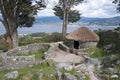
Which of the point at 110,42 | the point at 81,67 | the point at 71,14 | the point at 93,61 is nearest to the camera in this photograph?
the point at 81,67

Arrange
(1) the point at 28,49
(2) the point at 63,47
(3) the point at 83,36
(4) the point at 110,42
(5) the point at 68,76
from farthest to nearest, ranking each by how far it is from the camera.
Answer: (2) the point at 63,47, (4) the point at 110,42, (3) the point at 83,36, (1) the point at 28,49, (5) the point at 68,76

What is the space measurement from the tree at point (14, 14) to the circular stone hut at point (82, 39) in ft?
19.7

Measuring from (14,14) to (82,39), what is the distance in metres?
8.75

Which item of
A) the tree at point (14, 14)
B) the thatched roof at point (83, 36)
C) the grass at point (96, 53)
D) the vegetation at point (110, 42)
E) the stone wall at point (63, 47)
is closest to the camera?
the grass at point (96, 53)

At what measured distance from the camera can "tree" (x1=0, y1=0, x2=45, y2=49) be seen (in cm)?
3025

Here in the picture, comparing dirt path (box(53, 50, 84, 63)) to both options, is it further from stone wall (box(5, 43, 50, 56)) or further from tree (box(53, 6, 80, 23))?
tree (box(53, 6, 80, 23))

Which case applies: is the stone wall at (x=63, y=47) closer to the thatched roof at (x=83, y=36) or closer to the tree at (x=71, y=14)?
the thatched roof at (x=83, y=36)

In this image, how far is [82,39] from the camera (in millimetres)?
27750

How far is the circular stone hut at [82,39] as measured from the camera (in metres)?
27.7

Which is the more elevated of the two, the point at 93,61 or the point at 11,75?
the point at 93,61

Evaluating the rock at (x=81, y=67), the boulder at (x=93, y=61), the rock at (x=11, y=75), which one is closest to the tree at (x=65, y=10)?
the boulder at (x=93, y=61)

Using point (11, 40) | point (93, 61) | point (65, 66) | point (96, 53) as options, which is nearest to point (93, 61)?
point (93, 61)

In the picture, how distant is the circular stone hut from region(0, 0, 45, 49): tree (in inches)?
237

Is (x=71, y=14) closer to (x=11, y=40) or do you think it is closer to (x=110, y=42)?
(x=11, y=40)
